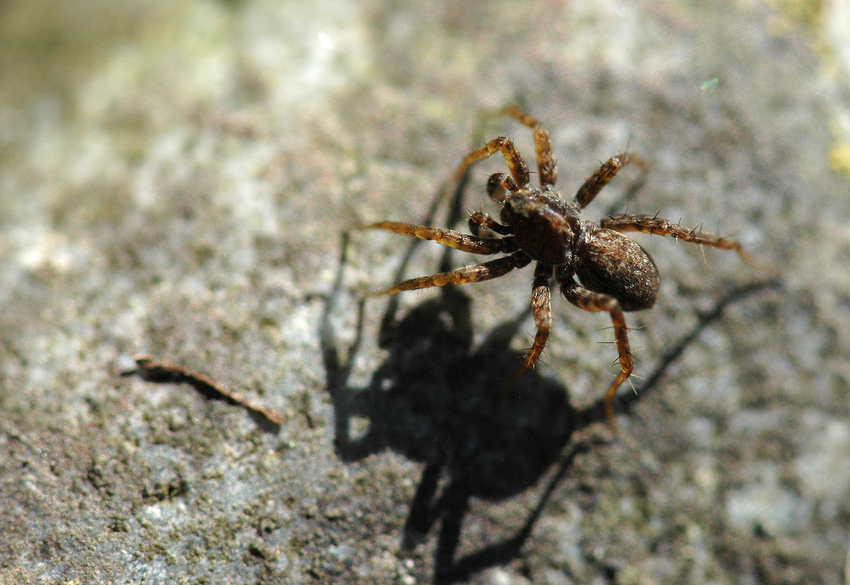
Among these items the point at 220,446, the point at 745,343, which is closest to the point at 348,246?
the point at 220,446

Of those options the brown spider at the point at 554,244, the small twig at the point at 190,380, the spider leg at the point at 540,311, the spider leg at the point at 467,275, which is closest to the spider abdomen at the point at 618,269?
the brown spider at the point at 554,244

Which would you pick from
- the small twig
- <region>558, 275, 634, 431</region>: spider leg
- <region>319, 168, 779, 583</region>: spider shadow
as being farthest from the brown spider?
the small twig

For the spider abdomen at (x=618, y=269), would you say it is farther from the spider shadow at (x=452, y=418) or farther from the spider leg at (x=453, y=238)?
the spider shadow at (x=452, y=418)

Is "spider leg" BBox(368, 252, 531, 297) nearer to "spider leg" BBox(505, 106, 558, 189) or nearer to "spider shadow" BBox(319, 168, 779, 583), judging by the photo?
"spider shadow" BBox(319, 168, 779, 583)

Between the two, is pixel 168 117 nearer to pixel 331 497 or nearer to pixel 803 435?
pixel 331 497

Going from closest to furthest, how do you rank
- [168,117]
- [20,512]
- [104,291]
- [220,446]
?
[20,512]
[220,446]
[104,291]
[168,117]

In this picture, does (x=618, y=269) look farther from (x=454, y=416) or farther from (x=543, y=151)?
(x=454, y=416)
